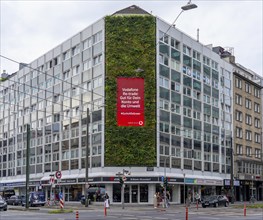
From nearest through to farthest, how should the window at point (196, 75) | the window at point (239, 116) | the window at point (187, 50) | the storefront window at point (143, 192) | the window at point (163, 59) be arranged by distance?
the storefront window at point (143, 192) → the window at point (163, 59) → the window at point (187, 50) → the window at point (196, 75) → the window at point (239, 116)

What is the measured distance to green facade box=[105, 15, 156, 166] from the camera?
55.8 meters

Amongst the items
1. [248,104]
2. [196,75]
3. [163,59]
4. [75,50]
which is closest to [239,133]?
[248,104]

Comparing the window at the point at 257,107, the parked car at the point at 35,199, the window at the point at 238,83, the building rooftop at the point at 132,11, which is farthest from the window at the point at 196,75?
the parked car at the point at 35,199

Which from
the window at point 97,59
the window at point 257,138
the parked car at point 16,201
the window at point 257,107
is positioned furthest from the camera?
the window at point 257,107

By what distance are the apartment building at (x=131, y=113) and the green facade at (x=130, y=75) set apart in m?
0.12

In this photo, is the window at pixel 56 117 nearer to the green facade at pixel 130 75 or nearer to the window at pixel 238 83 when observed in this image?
the green facade at pixel 130 75

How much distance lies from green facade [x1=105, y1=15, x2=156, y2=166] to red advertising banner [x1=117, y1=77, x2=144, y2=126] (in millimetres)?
483

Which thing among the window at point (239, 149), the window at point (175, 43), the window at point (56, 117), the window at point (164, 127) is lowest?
the window at point (239, 149)

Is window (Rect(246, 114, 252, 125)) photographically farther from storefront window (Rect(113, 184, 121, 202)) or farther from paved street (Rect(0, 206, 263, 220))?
paved street (Rect(0, 206, 263, 220))

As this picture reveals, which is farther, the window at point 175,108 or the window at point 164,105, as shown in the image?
the window at point 175,108

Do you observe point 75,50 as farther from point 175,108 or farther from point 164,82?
point 175,108

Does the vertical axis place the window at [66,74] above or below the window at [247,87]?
below

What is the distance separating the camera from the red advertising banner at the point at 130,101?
185 feet

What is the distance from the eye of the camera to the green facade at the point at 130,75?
55.8 m
